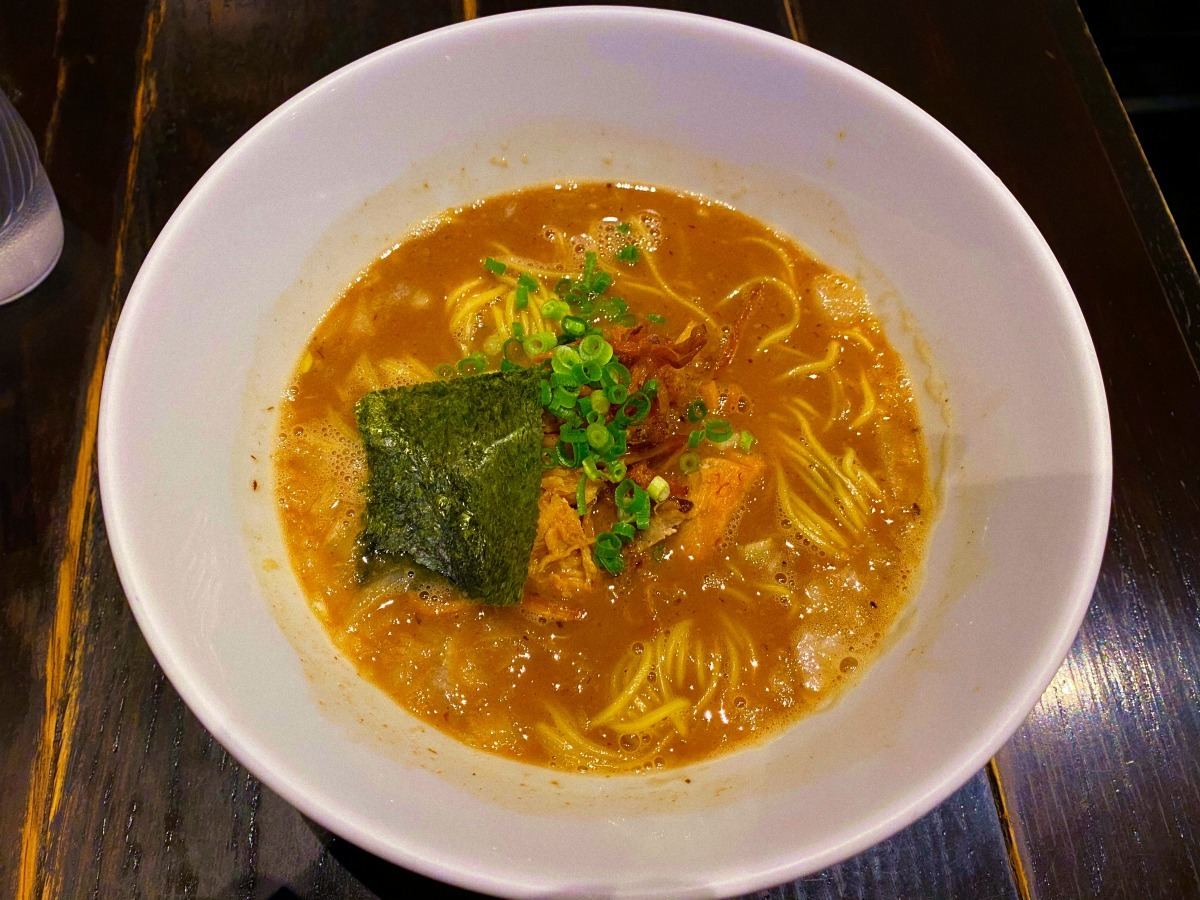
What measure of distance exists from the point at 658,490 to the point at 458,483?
51 cm

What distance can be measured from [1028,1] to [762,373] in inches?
81.4

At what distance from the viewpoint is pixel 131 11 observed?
3.10 meters

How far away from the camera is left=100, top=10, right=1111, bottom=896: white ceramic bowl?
60.8 inches

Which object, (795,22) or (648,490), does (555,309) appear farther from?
(795,22)

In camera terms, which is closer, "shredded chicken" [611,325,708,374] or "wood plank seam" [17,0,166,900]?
"wood plank seam" [17,0,166,900]

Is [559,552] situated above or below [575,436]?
below

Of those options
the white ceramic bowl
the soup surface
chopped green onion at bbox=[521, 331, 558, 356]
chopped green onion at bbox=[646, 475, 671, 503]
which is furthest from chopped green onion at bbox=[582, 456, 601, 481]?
the white ceramic bowl

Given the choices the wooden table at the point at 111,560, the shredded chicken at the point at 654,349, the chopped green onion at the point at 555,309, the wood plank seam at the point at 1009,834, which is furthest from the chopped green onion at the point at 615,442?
the wood plank seam at the point at 1009,834

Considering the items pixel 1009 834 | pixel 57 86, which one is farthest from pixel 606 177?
pixel 1009 834

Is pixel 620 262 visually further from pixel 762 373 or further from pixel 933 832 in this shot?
pixel 933 832

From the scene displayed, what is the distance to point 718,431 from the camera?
226 centimetres

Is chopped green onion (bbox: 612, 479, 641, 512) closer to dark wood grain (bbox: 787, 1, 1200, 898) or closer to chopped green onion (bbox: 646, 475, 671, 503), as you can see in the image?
chopped green onion (bbox: 646, 475, 671, 503)

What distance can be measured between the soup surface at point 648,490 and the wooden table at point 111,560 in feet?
1.58

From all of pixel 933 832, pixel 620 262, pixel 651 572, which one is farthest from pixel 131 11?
pixel 933 832
